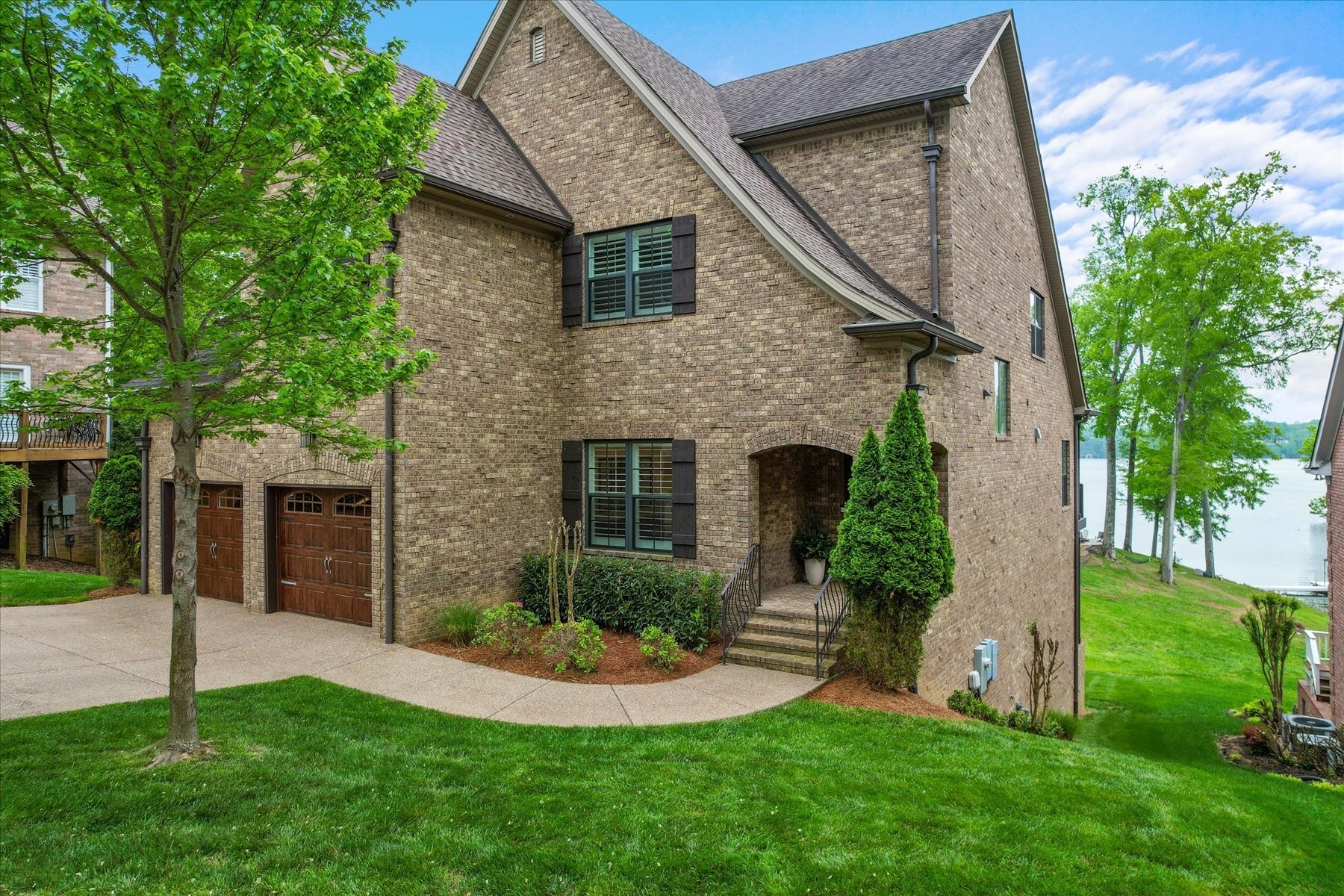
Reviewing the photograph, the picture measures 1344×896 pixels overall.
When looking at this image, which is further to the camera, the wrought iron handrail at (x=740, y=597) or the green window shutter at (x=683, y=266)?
the green window shutter at (x=683, y=266)

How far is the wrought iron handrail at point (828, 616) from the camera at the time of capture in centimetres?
934

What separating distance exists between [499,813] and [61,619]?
1064 cm

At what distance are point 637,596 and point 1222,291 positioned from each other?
91.6ft

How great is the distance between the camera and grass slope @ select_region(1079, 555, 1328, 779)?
1477cm

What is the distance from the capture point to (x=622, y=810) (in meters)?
5.50

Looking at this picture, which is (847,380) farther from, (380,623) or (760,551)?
→ (380,623)

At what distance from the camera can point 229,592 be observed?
535 inches

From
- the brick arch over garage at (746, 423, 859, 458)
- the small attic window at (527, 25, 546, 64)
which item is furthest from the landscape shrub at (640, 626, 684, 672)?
the small attic window at (527, 25, 546, 64)

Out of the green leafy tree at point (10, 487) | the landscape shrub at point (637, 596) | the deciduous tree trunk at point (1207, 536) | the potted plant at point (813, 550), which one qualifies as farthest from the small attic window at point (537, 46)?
the deciduous tree trunk at point (1207, 536)

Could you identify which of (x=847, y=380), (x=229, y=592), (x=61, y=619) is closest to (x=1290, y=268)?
(x=847, y=380)

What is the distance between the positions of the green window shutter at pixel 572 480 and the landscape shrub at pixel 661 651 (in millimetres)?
2993

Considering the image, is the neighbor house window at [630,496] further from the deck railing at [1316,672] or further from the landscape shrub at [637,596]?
the deck railing at [1316,672]

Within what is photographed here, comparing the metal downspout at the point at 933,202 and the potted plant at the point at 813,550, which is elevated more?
the metal downspout at the point at 933,202

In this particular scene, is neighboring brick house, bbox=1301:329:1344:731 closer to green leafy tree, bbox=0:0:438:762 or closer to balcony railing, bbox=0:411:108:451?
green leafy tree, bbox=0:0:438:762
